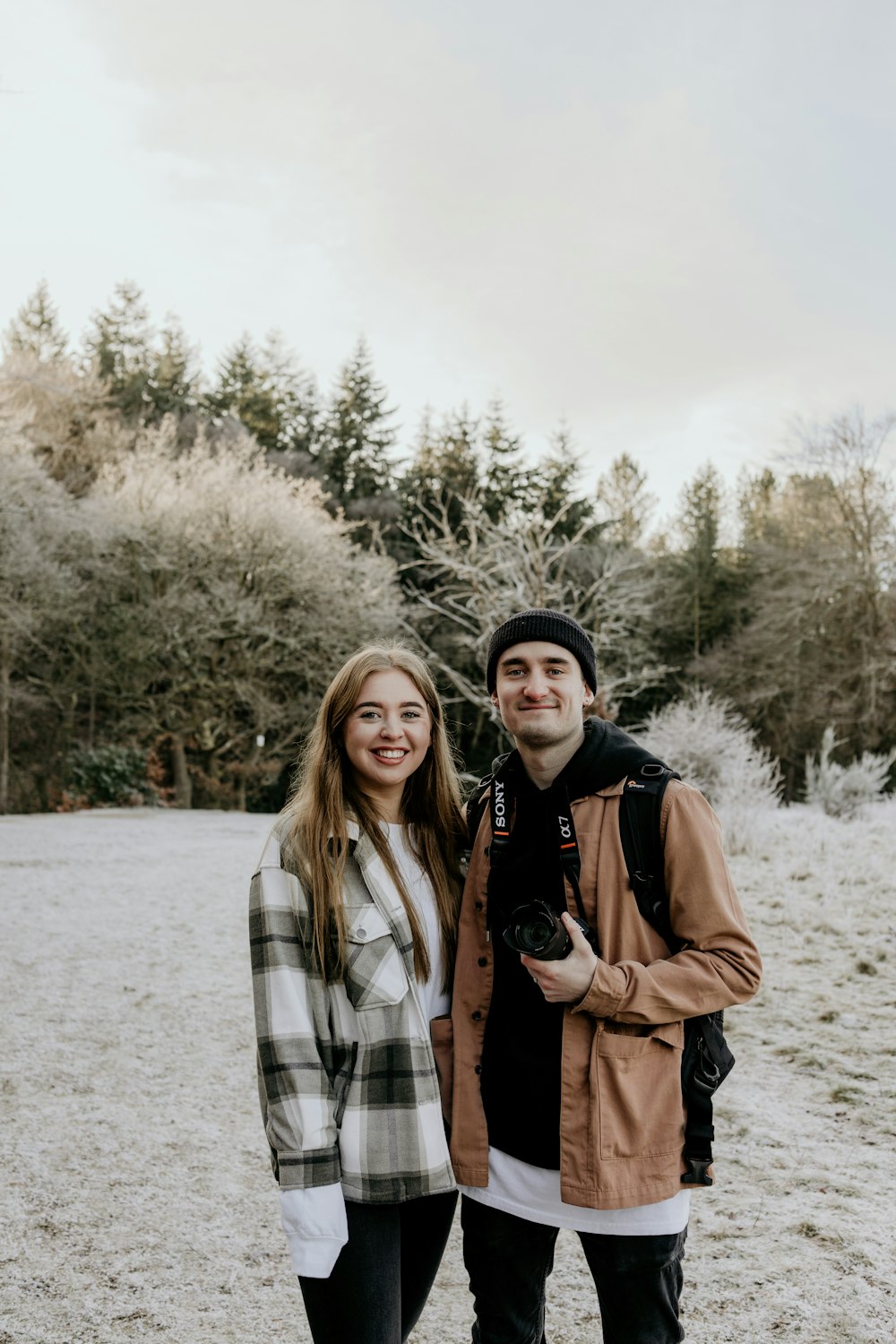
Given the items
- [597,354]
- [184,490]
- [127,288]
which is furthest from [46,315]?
[597,354]

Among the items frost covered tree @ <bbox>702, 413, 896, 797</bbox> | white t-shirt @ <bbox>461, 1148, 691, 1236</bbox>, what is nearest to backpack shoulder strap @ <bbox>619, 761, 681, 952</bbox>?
white t-shirt @ <bbox>461, 1148, 691, 1236</bbox>

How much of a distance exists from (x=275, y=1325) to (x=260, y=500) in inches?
714

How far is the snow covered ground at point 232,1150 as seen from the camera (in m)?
2.61

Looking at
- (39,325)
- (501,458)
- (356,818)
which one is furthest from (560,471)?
(356,818)

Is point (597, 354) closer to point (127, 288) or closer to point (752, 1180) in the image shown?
point (752, 1180)

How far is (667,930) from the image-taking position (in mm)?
1729

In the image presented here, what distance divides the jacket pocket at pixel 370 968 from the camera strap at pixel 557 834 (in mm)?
270

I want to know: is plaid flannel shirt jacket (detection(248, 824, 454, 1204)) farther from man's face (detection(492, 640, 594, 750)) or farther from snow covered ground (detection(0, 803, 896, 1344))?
snow covered ground (detection(0, 803, 896, 1344))

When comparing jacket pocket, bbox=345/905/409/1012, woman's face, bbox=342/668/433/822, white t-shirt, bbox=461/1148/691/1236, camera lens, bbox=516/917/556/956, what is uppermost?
woman's face, bbox=342/668/433/822

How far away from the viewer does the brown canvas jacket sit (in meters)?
1.60

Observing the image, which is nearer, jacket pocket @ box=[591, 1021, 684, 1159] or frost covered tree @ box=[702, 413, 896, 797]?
jacket pocket @ box=[591, 1021, 684, 1159]

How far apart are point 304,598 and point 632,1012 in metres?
18.5

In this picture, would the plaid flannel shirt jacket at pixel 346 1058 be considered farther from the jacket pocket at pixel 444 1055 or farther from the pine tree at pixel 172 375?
the pine tree at pixel 172 375

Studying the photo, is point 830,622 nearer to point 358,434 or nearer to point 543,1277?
point 358,434
